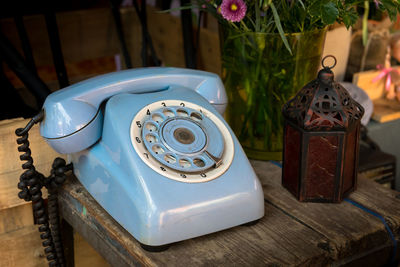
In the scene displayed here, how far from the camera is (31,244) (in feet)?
3.26

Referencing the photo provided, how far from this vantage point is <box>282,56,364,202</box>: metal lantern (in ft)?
2.52

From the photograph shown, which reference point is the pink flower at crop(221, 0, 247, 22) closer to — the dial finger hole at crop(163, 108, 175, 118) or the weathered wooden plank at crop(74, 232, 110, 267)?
the dial finger hole at crop(163, 108, 175, 118)

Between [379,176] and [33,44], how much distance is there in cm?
110

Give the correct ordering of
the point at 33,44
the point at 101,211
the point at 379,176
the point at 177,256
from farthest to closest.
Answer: the point at 33,44, the point at 379,176, the point at 101,211, the point at 177,256

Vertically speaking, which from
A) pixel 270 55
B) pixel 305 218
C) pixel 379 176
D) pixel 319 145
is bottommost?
pixel 379 176

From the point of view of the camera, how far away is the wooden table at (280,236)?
27.9 inches

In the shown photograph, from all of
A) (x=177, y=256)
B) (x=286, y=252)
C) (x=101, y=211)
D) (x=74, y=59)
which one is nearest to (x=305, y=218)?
(x=286, y=252)

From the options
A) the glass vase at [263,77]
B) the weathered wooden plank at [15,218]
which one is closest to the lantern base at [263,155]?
the glass vase at [263,77]

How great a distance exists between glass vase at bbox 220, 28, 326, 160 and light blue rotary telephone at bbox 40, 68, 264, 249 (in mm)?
113

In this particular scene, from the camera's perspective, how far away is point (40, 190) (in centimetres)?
84

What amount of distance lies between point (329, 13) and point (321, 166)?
0.24 metres

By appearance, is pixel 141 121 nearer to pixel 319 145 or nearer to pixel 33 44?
pixel 319 145

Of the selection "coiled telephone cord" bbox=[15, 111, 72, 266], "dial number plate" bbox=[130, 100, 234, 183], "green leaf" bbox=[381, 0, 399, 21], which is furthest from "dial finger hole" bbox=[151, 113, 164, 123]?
"green leaf" bbox=[381, 0, 399, 21]

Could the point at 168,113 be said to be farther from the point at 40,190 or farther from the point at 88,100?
the point at 40,190
